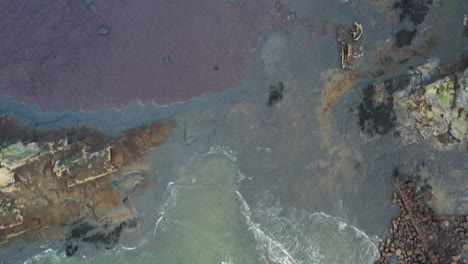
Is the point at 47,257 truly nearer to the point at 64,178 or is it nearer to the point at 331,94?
the point at 64,178

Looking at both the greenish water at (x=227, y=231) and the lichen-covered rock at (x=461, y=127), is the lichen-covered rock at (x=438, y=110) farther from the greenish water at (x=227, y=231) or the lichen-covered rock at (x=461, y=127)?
the greenish water at (x=227, y=231)

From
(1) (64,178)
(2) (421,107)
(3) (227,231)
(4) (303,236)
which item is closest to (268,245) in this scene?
(4) (303,236)

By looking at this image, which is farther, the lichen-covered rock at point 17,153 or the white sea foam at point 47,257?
the white sea foam at point 47,257

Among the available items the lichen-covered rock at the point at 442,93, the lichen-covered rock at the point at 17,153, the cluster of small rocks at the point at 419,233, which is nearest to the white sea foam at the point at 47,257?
the lichen-covered rock at the point at 17,153

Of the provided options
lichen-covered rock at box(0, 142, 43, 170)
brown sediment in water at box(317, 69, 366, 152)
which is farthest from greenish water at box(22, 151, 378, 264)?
lichen-covered rock at box(0, 142, 43, 170)

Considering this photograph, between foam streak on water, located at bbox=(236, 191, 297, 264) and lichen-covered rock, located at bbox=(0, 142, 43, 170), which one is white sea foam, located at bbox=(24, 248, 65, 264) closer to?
lichen-covered rock, located at bbox=(0, 142, 43, 170)

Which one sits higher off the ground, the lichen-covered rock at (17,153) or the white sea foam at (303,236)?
the lichen-covered rock at (17,153)
